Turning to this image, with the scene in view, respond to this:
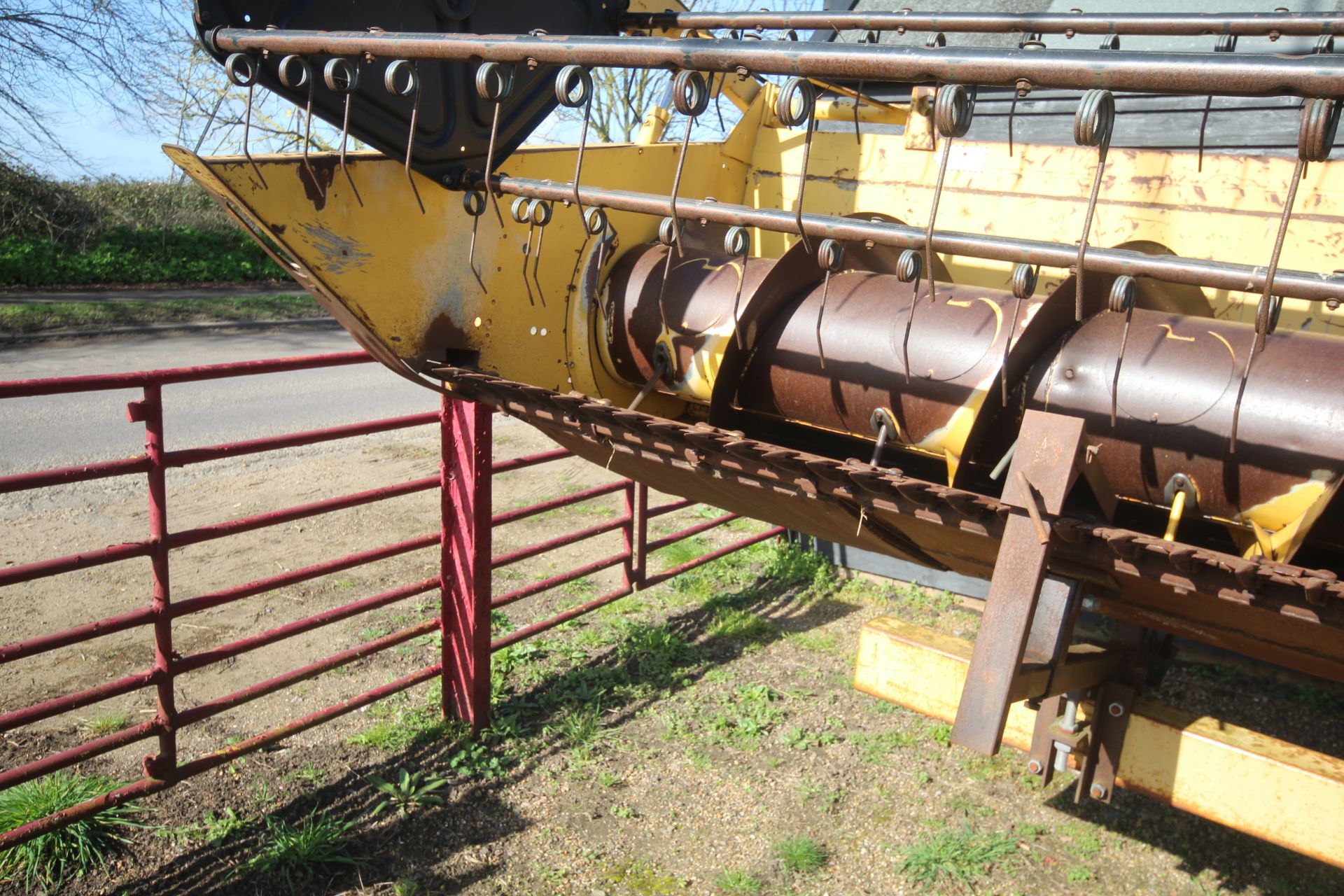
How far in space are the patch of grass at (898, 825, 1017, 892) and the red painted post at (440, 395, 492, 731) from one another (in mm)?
1635

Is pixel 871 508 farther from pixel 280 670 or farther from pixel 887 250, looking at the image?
pixel 280 670

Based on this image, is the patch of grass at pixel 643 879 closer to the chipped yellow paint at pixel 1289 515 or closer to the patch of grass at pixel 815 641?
the patch of grass at pixel 815 641

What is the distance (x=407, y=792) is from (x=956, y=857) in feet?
5.87

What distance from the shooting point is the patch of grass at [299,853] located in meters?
3.02

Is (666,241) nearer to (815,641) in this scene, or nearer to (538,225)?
(538,225)

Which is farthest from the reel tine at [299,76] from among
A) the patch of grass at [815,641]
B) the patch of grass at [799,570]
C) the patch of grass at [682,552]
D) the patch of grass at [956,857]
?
the patch of grass at [799,570]

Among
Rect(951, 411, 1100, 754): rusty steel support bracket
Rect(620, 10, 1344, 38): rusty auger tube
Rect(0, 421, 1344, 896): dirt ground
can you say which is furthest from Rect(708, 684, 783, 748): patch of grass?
Rect(620, 10, 1344, 38): rusty auger tube

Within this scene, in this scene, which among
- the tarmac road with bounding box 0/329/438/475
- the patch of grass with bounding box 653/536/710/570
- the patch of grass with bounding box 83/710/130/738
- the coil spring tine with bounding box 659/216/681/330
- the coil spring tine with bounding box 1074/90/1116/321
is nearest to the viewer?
the coil spring tine with bounding box 1074/90/1116/321

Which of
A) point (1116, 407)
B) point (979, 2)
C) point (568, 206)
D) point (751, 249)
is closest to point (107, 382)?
point (568, 206)

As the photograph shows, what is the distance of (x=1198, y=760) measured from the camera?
7.73 feet

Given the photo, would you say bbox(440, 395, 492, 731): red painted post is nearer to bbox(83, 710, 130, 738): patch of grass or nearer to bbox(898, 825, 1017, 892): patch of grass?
bbox(83, 710, 130, 738): patch of grass

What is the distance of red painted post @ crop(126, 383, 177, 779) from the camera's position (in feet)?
9.67

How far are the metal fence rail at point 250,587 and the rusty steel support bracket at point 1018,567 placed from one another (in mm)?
1955

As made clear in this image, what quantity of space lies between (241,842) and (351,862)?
35cm
